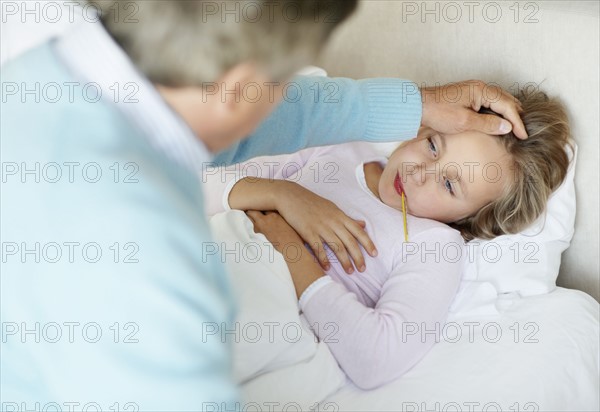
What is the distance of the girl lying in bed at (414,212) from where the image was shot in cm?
129

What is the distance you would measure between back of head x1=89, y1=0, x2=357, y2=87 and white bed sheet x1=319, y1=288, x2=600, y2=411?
2.20ft

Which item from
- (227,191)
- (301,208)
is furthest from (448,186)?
(227,191)

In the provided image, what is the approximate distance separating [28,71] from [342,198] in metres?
0.84

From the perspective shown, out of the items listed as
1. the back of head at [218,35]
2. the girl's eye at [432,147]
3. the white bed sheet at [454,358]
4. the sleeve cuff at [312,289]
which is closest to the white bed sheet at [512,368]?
the white bed sheet at [454,358]

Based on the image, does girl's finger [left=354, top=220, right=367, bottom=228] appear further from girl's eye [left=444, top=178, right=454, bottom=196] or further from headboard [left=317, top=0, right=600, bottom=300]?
headboard [left=317, top=0, right=600, bottom=300]

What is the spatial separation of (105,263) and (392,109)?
2.31 ft

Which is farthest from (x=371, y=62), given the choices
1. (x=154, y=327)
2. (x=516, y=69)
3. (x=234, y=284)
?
(x=154, y=327)

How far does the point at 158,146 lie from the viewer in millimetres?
697

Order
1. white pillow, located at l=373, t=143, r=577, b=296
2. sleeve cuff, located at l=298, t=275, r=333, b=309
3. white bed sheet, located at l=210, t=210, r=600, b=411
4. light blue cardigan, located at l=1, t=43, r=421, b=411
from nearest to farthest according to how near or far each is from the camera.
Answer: light blue cardigan, located at l=1, t=43, r=421, b=411 → white bed sheet, located at l=210, t=210, r=600, b=411 → sleeve cuff, located at l=298, t=275, r=333, b=309 → white pillow, located at l=373, t=143, r=577, b=296

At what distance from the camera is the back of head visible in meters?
0.64

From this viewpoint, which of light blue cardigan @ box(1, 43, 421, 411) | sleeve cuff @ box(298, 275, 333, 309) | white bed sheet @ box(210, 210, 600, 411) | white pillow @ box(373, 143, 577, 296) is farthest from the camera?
white pillow @ box(373, 143, 577, 296)

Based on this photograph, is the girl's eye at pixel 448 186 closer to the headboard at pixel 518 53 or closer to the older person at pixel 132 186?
the headboard at pixel 518 53

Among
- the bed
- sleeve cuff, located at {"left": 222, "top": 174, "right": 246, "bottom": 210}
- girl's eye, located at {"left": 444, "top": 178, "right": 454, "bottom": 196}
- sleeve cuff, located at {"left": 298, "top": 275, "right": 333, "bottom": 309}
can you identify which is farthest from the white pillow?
sleeve cuff, located at {"left": 222, "top": 174, "right": 246, "bottom": 210}

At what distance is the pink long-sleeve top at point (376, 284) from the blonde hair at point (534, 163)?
111 millimetres
